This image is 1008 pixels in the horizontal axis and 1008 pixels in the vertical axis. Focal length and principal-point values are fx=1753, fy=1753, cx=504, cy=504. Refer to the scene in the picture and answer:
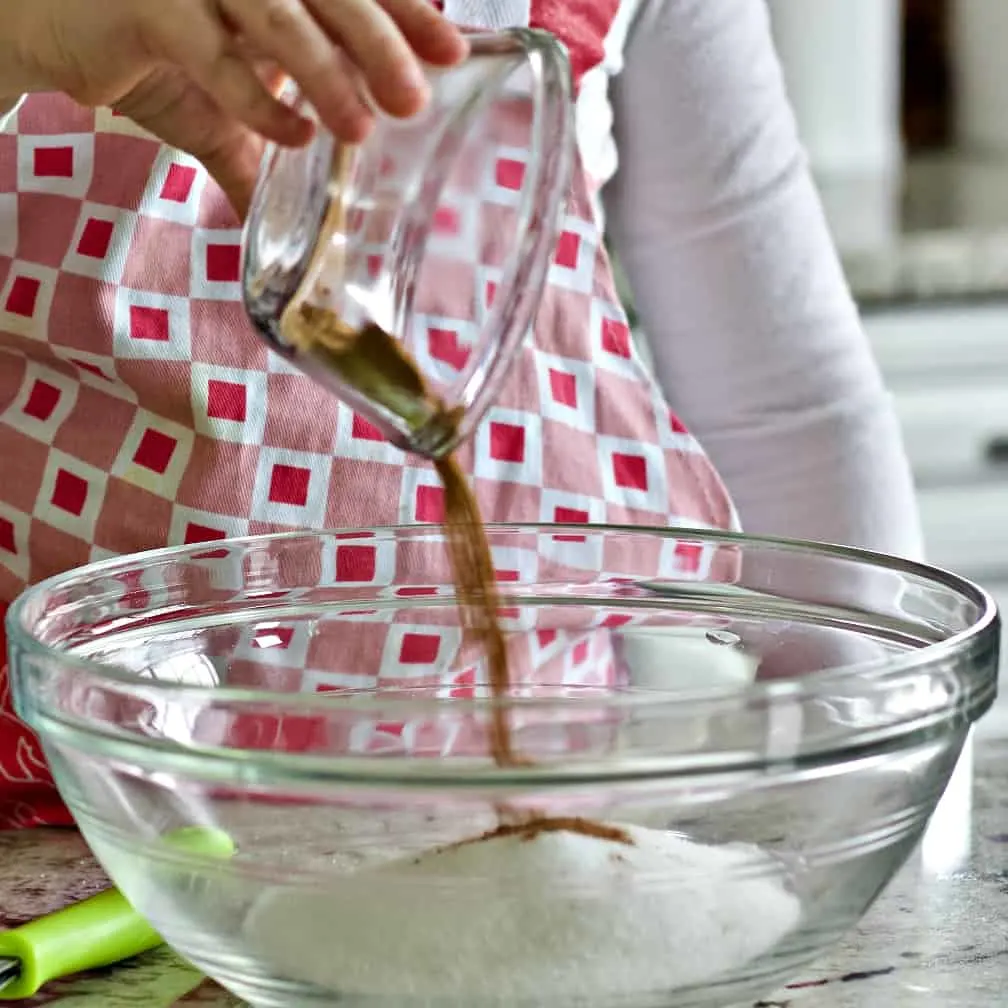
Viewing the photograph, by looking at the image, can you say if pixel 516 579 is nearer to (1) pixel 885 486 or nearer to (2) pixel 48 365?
(2) pixel 48 365

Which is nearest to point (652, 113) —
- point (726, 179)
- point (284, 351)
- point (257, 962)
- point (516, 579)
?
point (726, 179)

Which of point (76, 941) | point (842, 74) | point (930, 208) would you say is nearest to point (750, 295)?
point (76, 941)

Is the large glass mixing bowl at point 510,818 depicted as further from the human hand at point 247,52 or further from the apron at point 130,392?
the apron at point 130,392

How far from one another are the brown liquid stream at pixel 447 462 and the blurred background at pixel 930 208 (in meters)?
1.31

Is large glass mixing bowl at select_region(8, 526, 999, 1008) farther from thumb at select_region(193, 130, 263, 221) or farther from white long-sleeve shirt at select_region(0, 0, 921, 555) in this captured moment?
white long-sleeve shirt at select_region(0, 0, 921, 555)

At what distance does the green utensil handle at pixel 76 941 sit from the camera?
0.57 meters

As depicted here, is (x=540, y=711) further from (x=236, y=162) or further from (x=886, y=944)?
(x=236, y=162)

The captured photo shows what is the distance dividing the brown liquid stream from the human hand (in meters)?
0.06

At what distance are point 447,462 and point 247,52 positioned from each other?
0.15m

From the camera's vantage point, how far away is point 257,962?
49 centimetres

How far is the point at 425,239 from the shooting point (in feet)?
1.96

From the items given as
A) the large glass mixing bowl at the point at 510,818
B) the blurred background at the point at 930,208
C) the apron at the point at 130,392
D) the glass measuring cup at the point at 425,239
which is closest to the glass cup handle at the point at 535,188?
the glass measuring cup at the point at 425,239

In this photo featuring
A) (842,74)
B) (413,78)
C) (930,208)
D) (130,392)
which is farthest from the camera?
(842,74)

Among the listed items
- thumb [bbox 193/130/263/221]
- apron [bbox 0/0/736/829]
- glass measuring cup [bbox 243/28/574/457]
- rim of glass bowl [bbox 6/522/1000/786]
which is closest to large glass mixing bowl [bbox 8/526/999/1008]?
rim of glass bowl [bbox 6/522/1000/786]
